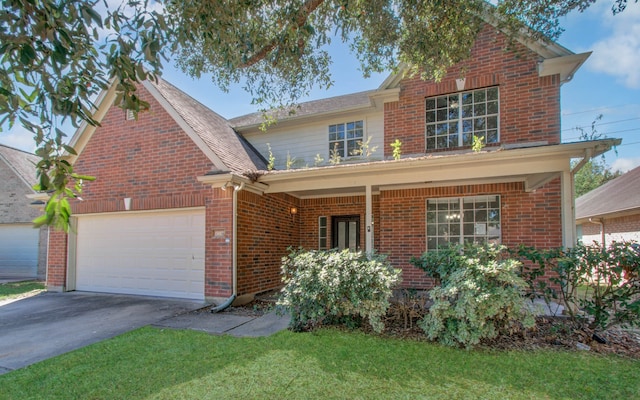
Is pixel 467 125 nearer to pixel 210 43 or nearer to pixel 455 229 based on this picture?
pixel 455 229

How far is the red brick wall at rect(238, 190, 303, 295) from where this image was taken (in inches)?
323

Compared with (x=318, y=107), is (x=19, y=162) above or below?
below

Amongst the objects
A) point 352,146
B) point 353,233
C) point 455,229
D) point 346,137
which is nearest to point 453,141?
point 455,229

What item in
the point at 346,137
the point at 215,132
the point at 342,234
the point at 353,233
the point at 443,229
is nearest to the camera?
the point at 443,229

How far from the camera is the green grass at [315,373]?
3.55 meters

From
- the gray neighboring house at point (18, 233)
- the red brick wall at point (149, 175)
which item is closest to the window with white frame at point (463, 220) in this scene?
the red brick wall at point (149, 175)

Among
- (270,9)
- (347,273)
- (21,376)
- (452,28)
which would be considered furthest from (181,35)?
(452,28)

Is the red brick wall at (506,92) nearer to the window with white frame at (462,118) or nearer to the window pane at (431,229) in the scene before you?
the window with white frame at (462,118)

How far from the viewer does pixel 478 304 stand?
15.5ft

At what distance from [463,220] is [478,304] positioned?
4.66 meters

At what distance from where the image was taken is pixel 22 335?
18.7 ft

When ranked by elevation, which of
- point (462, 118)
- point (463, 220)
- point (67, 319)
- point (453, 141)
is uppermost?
point (462, 118)

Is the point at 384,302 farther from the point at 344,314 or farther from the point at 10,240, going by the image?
the point at 10,240

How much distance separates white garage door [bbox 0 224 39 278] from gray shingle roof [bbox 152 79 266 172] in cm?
972
